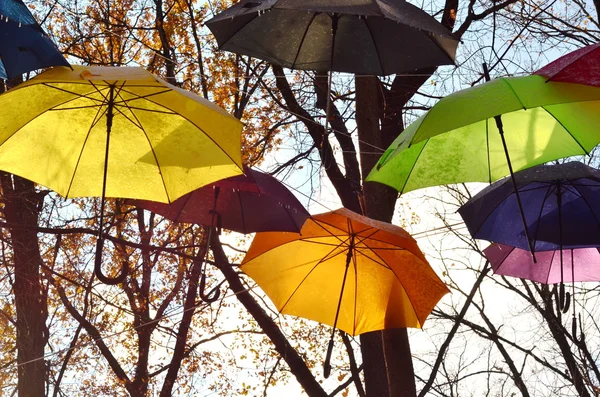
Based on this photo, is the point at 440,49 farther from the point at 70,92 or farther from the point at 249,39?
the point at 70,92

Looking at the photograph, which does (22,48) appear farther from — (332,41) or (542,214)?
(542,214)

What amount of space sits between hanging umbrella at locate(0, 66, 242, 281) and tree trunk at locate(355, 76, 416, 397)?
2762 millimetres

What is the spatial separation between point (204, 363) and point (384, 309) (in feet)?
36.0

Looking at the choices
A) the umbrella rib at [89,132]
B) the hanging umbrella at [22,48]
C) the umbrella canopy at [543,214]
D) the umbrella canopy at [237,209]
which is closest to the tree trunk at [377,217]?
the umbrella canopy at [543,214]

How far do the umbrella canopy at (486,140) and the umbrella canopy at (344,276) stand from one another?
67 centimetres

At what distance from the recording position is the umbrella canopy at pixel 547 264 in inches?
254

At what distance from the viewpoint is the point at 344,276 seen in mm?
5969

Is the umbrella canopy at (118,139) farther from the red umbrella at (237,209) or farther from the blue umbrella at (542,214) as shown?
the blue umbrella at (542,214)

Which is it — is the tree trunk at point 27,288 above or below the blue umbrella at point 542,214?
above

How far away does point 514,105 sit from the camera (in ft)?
13.2

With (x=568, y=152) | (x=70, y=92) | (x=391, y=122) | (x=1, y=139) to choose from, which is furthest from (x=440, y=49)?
(x=391, y=122)

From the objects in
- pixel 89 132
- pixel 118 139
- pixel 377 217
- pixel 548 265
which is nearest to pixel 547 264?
pixel 548 265

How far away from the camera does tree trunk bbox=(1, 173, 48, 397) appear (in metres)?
10.2

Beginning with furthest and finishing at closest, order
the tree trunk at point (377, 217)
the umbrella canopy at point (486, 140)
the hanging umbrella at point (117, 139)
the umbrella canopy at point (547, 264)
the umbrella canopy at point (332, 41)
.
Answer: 1. the tree trunk at point (377, 217)
2. the umbrella canopy at point (547, 264)
3. the umbrella canopy at point (332, 41)
4. the hanging umbrella at point (117, 139)
5. the umbrella canopy at point (486, 140)
